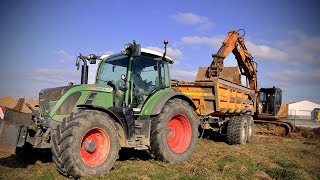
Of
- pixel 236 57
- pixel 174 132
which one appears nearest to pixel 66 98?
pixel 174 132

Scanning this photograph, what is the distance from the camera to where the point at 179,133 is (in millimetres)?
7609

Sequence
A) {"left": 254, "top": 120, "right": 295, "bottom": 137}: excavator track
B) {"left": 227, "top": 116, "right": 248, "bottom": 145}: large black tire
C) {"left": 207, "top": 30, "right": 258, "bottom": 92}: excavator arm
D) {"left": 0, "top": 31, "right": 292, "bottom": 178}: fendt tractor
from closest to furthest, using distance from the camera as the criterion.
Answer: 1. {"left": 0, "top": 31, "right": 292, "bottom": 178}: fendt tractor
2. {"left": 227, "top": 116, "right": 248, "bottom": 145}: large black tire
3. {"left": 207, "top": 30, "right": 258, "bottom": 92}: excavator arm
4. {"left": 254, "top": 120, "right": 295, "bottom": 137}: excavator track

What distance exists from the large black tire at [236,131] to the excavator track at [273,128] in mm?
5402

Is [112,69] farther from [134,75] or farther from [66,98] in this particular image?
[66,98]

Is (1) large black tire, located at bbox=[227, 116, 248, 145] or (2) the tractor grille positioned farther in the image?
(1) large black tire, located at bbox=[227, 116, 248, 145]

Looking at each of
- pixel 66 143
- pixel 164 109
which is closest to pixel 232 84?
pixel 164 109

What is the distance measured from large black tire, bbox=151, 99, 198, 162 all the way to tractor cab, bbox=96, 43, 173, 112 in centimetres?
54

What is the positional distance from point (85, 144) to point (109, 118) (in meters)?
0.66

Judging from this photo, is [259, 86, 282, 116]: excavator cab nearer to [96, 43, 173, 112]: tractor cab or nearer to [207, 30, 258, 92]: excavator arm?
[207, 30, 258, 92]: excavator arm

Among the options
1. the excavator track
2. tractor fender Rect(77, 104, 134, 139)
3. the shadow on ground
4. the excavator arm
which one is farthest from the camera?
the excavator track

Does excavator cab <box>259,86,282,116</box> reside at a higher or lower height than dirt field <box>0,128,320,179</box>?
higher

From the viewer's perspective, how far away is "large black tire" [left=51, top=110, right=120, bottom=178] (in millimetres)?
4891

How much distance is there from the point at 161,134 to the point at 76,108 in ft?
6.22

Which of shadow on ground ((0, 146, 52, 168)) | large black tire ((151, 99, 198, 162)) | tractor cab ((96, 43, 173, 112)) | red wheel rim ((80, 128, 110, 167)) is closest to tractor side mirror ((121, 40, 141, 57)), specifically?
tractor cab ((96, 43, 173, 112))
